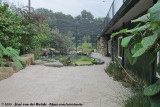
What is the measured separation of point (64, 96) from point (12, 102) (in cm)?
90

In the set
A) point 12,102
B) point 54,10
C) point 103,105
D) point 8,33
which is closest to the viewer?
point 103,105

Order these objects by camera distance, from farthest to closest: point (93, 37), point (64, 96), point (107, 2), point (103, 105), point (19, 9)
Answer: point (93, 37) → point (107, 2) → point (19, 9) → point (64, 96) → point (103, 105)

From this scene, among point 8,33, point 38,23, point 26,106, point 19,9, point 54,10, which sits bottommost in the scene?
point 26,106

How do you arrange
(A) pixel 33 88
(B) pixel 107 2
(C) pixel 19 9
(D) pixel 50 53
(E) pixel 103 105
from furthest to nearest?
1. (D) pixel 50 53
2. (B) pixel 107 2
3. (C) pixel 19 9
4. (A) pixel 33 88
5. (E) pixel 103 105

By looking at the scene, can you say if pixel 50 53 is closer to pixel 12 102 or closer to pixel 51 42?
pixel 51 42

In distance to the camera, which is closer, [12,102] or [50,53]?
[12,102]

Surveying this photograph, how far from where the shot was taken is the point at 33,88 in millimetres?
2803

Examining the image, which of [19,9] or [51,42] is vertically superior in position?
[19,9]

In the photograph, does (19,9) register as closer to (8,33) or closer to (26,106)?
(8,33)

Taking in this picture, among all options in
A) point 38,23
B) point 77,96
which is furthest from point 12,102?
point 38,23

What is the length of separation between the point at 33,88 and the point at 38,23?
4768 mm

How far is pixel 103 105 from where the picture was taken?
6.40 feet

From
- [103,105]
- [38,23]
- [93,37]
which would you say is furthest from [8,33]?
[93,37]

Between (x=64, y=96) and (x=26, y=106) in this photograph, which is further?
(x=64, y=96)
